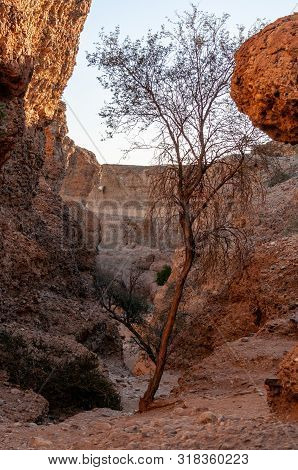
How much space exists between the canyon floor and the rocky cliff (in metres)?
1.28

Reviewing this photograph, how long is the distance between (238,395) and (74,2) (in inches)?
544

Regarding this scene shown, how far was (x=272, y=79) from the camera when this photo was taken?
213 inches

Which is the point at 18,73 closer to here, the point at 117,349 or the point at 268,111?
the point at 268,111

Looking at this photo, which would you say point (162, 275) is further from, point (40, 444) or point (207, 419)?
point (207, 419)

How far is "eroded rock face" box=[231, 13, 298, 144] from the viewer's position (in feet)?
17.3

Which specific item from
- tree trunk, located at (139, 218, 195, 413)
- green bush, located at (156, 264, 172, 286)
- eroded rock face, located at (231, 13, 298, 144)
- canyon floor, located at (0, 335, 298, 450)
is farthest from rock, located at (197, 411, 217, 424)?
green bush, located at (156, 264, 172, 286)

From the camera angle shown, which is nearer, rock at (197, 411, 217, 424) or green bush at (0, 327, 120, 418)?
rock at (197, 411, 217, 424)

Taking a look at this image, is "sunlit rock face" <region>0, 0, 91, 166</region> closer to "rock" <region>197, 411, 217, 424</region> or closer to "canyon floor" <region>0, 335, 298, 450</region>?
"canyon floor" <region>0, 335, 298, 450</region>

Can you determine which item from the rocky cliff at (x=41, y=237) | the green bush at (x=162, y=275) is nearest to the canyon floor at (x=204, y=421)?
the rocky cliff at (x=41, y=237)

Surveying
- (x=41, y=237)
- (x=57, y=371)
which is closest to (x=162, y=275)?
(x=41, y=237)

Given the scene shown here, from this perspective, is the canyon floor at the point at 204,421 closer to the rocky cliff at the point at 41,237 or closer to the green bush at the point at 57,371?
the green bush at the point at 57,371

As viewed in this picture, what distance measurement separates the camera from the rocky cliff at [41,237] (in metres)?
9.78

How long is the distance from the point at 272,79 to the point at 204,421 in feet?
10.2

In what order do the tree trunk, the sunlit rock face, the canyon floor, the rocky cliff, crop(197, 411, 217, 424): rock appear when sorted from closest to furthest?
the canyon floor → crop(197, 411, 217, 424): rock → the tree trunk → the sunlit rock face → the rocky cliff
